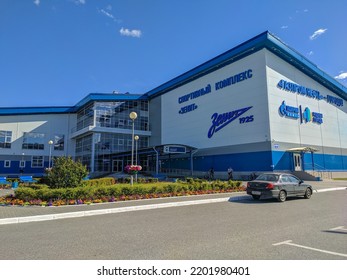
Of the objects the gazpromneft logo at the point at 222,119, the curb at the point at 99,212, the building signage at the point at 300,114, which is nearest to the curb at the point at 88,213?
the curb at the point at 99,212

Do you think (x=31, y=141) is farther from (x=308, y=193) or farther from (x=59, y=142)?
(x=308, y=193)

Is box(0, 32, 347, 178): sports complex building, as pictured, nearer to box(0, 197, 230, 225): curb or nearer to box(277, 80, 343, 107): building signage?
box(277, 80, 343, 107): building signage

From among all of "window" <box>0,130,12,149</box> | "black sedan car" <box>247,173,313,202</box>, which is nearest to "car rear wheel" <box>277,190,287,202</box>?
"black sedan car" <box>247,173,313,202</box>

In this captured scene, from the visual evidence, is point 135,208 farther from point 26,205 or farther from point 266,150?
point 266,150

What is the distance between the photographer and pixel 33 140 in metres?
45.8

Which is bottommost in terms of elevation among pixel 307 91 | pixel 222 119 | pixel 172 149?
pixel 172 149

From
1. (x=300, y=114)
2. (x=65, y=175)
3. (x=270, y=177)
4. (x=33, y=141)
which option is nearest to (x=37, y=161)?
(x=33, y=141)

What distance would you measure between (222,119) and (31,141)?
3326 cm

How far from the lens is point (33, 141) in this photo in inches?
1804

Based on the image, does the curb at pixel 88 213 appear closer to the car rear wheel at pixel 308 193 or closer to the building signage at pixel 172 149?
the car rear wheel at pixel 308 193

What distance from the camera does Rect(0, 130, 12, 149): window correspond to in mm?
43722

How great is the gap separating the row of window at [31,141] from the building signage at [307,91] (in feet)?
126

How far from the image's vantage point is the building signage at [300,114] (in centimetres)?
3144

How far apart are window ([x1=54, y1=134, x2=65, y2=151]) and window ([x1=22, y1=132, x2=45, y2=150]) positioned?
2035mm
